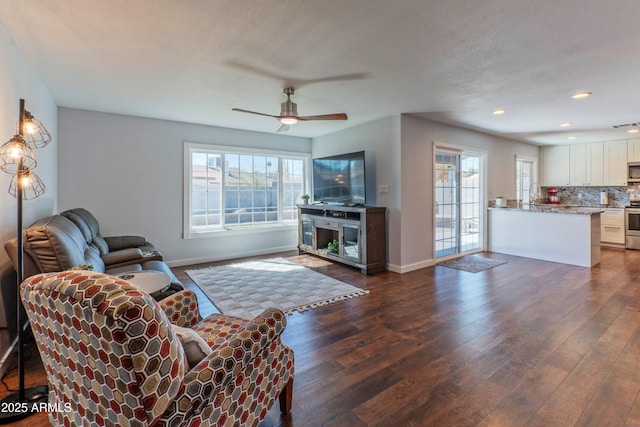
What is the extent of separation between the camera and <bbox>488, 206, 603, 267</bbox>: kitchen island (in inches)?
189

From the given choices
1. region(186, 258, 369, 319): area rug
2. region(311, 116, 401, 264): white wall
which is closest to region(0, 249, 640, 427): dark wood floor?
region(186, 258, 369, 319): area rug

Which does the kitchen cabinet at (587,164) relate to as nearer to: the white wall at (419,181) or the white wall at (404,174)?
the white wall at (419,181)

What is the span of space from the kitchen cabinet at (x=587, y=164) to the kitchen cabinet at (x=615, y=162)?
0.08 m

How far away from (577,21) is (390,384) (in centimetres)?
279

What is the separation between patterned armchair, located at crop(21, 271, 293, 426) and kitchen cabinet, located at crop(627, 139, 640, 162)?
8837mm

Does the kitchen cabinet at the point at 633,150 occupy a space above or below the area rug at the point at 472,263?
above

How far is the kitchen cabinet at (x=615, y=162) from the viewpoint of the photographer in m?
6.56

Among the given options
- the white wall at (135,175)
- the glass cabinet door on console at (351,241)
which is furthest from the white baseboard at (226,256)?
the glass cabinet door on console at (351,241)

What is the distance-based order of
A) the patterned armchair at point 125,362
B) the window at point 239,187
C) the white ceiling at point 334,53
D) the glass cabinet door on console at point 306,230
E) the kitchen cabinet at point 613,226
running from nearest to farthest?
the patterned armchair at point 125,362 < the white ceiling at point 334,53 < the window at point 239,187 < the glass cabinet door on console at point 306,230 < the kitchen cabinet at point 613,226

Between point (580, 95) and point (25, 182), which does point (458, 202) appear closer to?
point (580, 95)

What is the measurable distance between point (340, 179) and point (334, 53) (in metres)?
2.87

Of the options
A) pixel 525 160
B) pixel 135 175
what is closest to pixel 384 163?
pixel 135 175

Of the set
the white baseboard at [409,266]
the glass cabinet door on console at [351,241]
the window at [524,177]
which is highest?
the window at [524,177]

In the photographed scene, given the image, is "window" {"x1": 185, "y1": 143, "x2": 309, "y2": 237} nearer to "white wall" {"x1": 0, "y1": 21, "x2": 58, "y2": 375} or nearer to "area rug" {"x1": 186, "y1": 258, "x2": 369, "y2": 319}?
"area rug" {"x1": 186, "y1": 258, "x2": 369, "y2": 319}
